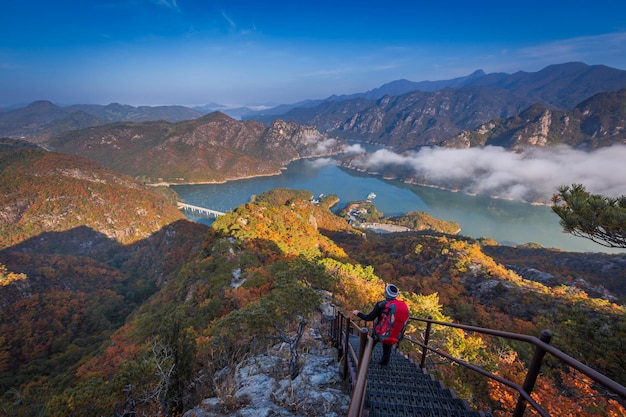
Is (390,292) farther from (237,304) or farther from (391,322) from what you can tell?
(237,304)

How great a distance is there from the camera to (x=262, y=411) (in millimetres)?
A: 5598

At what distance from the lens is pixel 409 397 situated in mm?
4344

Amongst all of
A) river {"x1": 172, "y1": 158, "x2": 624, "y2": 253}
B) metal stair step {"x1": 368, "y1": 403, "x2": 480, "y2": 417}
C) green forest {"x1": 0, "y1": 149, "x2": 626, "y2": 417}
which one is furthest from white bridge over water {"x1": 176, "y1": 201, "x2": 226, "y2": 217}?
metal stair step {"x1": 368, "y1": 403, "x2": 480, "y2": 417}

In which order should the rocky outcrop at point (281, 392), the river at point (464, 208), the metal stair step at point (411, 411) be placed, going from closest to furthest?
the metal stair step at point (411, 411) < the rocky outcrop at point (281, 392) < the river at point (464, 208)

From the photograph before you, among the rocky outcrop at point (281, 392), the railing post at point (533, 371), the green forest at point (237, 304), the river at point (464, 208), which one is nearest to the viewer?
the railing post at point (533, 371)

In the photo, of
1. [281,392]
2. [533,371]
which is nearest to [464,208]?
[281,392]

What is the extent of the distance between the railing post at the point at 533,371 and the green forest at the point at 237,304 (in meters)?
2.74

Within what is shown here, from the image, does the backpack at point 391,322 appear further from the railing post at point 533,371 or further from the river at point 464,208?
the river at point 464,208

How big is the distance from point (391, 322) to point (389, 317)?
10 centimetres

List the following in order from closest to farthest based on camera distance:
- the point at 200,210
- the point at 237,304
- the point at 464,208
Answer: the point at 237,304 < the point at 200,210 < the point at 464,208

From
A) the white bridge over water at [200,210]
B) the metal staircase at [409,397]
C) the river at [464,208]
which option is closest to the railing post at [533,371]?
the metal staircase at [409,397]

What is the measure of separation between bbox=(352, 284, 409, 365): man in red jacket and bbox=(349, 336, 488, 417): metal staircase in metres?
0.65

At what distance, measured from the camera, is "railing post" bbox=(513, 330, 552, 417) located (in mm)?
2428

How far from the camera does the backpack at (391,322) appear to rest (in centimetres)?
520
